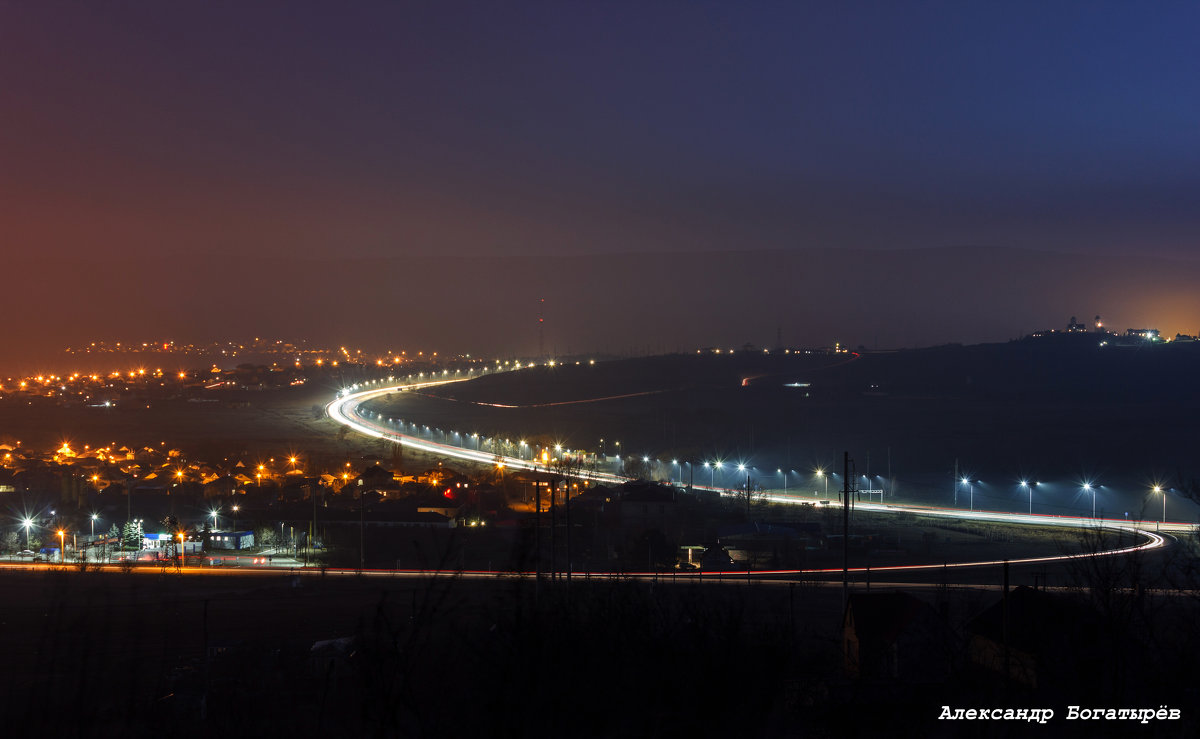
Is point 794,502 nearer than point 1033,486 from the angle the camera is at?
Yes

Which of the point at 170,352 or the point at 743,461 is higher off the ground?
the point at 170,352

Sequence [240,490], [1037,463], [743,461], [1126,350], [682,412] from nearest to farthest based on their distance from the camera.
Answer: [240,490]
[1037,463]
[743,461]
[682,412]
[1126,350]

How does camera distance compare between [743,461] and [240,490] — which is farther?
[743,461]

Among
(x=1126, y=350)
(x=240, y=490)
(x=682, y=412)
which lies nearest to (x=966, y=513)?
(x=240, y=490)

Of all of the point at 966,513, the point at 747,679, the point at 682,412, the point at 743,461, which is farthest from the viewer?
the point at 682,412

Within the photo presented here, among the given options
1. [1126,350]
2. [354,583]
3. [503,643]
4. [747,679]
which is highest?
[1126,350]

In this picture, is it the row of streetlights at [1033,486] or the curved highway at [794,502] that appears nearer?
the curved highway at [794,502]

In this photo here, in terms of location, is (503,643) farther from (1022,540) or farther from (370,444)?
(370,444)

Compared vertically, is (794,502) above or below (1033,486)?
below

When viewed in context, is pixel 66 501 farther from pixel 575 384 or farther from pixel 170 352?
pixel 170 352

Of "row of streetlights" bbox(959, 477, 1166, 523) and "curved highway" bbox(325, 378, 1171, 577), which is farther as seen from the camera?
"row of streetlights" bbox(959, 477, 1166, 523)
